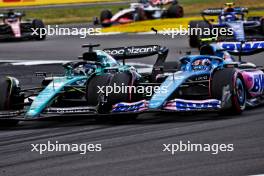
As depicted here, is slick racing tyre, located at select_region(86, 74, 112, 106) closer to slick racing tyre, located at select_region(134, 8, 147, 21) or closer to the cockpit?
the cockpit

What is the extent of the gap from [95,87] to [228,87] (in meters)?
1.71

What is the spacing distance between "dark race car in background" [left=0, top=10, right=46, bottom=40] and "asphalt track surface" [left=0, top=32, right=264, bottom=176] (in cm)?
1472

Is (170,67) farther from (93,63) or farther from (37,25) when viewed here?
(37,25)

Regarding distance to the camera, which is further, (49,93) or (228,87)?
(49,93)

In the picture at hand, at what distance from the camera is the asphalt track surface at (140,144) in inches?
301

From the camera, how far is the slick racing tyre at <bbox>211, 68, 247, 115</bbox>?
10.6 m

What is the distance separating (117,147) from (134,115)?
213cm

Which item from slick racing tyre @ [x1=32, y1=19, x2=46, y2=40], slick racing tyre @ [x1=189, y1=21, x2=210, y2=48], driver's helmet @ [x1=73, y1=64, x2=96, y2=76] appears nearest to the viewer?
driver's helmet @ [x1=73, y1=64, x2=96, y2=76]

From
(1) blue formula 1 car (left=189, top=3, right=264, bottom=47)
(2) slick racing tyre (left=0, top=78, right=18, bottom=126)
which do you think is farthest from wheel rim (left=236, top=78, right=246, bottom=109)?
(1) blue formula 1 car (left=189, top=3, right=264, bottom=47)

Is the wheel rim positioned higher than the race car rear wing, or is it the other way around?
the race car rear wing

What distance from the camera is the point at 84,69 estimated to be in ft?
38.2

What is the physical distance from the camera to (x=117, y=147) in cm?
888

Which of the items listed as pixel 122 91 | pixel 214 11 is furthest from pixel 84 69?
pixel 214 11

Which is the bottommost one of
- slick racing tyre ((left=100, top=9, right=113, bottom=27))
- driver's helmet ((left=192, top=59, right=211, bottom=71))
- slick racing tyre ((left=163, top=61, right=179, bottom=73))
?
slick racing tyre ((left=100, top=9, right=113, bottom=27))
